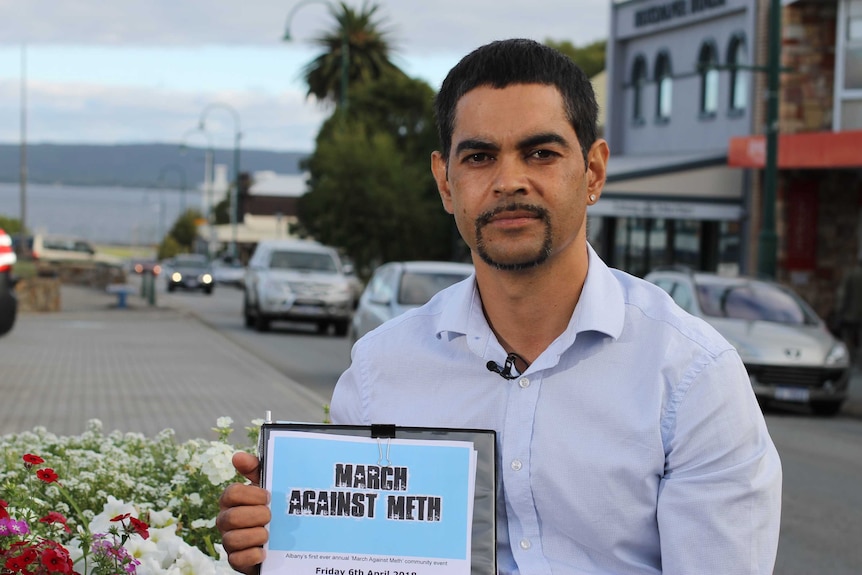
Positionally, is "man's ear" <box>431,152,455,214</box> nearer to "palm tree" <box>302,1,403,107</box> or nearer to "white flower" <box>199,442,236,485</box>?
"white flower" <box>199,442,236,485</box>

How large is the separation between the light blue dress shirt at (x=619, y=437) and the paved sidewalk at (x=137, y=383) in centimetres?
700

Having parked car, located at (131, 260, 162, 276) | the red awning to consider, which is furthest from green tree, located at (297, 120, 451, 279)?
the red awning

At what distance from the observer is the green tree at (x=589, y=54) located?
70.2 meters

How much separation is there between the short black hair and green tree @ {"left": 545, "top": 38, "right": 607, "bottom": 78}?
64392 mm

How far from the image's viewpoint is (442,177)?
3.17m

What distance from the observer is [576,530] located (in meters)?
2.85

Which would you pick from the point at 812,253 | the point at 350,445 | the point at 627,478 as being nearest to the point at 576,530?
the point at 627,478

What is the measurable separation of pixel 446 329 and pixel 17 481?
2.86 meters

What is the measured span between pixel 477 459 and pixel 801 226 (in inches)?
1128

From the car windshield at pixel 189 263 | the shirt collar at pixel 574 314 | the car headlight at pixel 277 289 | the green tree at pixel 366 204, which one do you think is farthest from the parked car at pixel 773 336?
the car windshield at pixel 189 263

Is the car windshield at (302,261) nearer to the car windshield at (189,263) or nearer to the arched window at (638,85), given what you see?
the arched window at (638,85)

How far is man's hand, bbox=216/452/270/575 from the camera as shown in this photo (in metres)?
2.83

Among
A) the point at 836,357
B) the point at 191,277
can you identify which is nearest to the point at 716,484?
the point at 836,357

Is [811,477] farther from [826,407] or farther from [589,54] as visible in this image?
[589,54]
